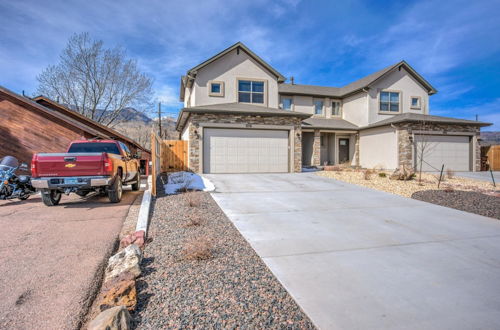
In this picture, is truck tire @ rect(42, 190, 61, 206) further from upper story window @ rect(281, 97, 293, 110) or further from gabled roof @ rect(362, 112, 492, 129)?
gabled roof @ rect(362, 112, 492, 129)

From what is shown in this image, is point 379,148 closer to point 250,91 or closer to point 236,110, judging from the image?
point 250,91

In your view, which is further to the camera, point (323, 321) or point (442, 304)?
point (442, 304)

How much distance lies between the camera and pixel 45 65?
71.8ft

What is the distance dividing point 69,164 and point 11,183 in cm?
294

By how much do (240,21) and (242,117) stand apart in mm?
4802

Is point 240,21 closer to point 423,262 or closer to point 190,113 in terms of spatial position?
point 190,113

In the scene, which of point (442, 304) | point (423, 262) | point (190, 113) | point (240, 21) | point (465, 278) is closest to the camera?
point (442, 304)

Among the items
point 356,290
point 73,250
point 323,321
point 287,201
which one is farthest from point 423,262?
point 73,250

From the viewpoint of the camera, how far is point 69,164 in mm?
6699

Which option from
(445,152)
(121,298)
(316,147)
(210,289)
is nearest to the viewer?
(121,298)

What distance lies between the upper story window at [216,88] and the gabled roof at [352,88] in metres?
5.67

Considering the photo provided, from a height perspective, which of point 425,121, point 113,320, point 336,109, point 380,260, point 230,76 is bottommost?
point 380,260

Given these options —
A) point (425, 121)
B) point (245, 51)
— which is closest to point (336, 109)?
point (425, 121)

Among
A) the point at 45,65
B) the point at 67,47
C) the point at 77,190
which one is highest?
the point at 67,47
